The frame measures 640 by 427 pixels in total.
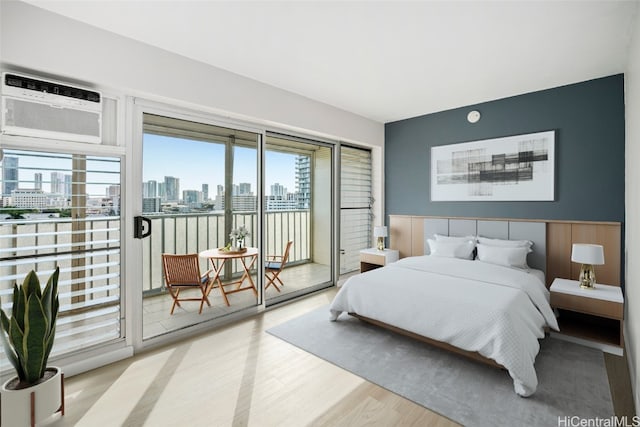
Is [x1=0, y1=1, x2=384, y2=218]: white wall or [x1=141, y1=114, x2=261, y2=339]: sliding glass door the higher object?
[x1=0, y1=1, x2=384, y2=218]: white wall

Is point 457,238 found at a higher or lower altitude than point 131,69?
lower

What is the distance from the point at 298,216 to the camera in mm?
5562

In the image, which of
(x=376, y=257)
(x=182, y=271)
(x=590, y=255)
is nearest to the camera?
(x=590, y=255)

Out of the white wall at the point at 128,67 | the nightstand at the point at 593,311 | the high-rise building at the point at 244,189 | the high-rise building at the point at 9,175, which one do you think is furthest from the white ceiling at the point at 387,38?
the nightstand at the point at 593,311

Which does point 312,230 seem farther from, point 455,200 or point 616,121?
point 616,121

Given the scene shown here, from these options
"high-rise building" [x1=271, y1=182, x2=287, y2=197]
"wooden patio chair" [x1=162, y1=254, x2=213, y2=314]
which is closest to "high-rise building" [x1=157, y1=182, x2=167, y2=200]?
"wooden patio chair" [x1=162, y1=254, x2=213, y2=314]

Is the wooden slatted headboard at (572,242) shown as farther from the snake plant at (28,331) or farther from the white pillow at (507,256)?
the snake plant at (28,331)

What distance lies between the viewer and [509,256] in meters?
3.46

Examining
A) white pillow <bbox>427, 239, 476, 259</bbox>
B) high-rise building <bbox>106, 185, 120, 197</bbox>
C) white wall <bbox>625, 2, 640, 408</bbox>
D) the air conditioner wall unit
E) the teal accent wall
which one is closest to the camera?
white wall <bbox>625, 2, 640, 408</bbox>

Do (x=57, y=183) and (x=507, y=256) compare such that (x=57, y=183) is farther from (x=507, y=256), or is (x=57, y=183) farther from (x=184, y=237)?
(x=507, y=256)

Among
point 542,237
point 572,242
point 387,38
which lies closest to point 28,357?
point 387,38

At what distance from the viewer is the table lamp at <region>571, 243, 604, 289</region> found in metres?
2.82
